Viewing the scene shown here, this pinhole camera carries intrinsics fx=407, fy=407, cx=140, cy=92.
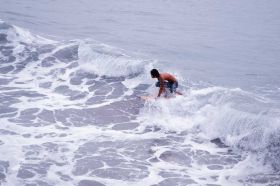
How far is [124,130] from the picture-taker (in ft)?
35.2

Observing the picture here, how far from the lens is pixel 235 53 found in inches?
853

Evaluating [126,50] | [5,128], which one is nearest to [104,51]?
[126,50]

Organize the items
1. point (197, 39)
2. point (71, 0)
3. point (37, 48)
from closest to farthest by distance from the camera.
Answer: point (37, 48)
point (197, 39)
point (71, 0)

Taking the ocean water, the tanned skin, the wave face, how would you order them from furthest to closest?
the tanned skin → the ocean water → the wave face

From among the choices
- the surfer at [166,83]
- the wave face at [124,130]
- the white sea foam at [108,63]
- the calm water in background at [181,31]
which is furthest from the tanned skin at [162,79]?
the calm water in background at [181,31]

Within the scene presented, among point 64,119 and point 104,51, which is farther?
point 104,51

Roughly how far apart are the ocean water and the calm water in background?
14 centimetres

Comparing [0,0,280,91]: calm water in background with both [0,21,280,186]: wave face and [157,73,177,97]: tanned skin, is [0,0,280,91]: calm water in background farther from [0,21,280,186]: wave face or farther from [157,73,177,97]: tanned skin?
[157,73,177,97]: tanned skin

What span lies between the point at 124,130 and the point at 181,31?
1842 centimetres

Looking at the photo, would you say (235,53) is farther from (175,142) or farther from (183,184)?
(183,184)

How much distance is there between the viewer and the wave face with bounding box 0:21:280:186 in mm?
8312

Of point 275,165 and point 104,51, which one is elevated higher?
point 104,51

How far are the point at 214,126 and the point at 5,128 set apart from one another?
5.40 meters

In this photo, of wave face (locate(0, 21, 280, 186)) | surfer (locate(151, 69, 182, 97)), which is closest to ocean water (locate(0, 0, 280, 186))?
wave face (locate(0, 21, 280, 186))
